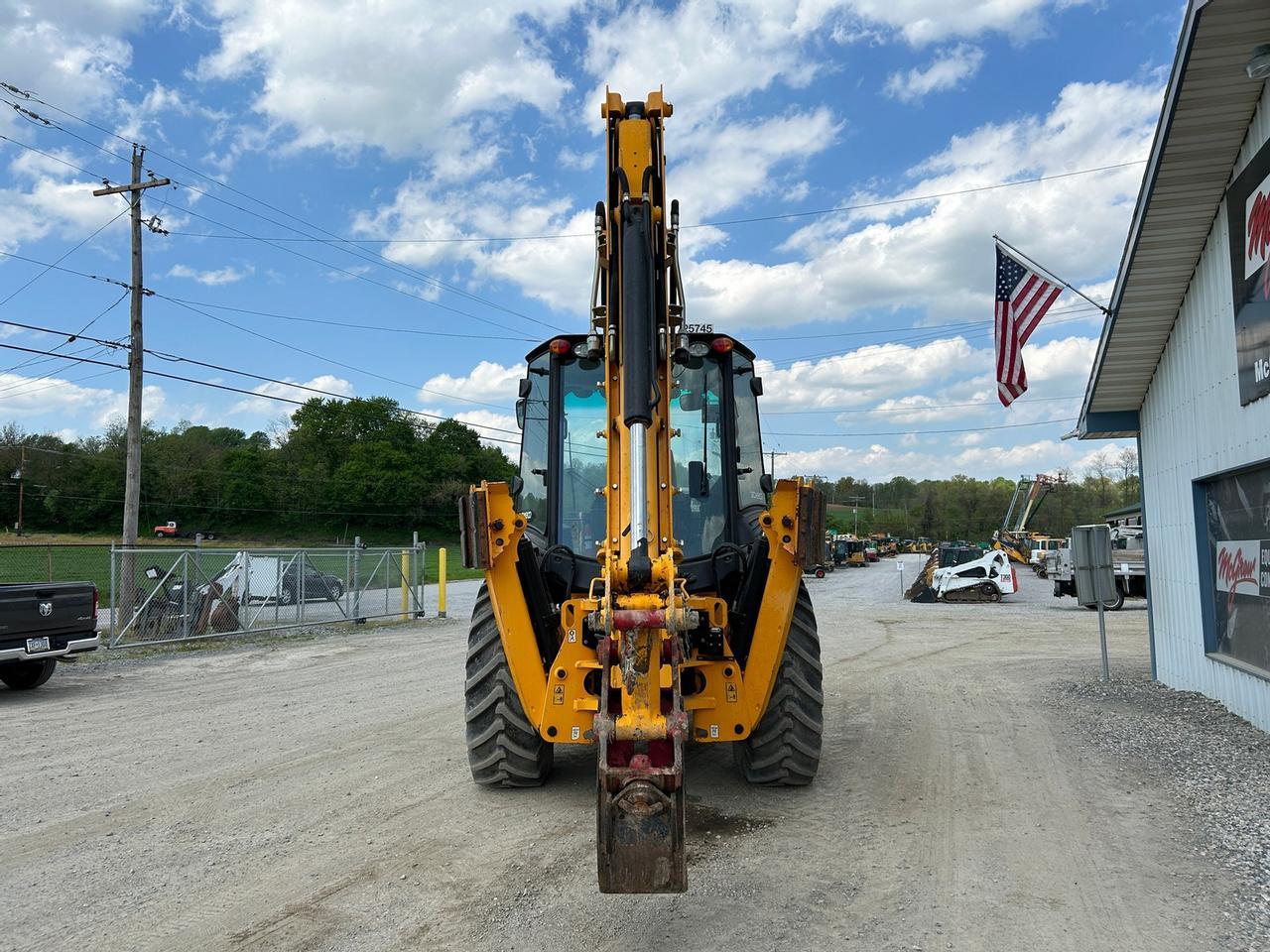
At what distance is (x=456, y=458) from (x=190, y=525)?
2228cm

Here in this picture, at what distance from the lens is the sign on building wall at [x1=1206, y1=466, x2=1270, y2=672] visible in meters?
7.82

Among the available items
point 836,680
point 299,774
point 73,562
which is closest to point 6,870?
point 299,774

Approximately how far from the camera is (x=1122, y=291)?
955 cm

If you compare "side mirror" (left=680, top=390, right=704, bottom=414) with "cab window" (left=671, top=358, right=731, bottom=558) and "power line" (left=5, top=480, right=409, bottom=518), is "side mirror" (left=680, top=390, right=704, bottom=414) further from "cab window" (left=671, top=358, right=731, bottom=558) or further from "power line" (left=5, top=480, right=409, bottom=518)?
"power line" (left=5, top=480, right=409, bottom=518)

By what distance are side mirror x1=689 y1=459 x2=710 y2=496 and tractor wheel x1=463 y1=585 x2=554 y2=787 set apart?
5.19 ft

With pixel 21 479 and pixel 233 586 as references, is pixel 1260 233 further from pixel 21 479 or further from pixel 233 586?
pixel 21 479

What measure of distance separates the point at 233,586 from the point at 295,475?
66439 mm

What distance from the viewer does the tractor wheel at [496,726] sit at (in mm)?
5891

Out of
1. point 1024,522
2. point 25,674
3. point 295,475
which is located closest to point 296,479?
point 295,475

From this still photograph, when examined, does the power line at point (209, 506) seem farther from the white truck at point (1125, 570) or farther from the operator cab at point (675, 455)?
the operator cab at point (675, 455)

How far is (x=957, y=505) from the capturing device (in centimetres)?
10900

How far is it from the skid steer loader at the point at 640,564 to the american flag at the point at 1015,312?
6.77 metres

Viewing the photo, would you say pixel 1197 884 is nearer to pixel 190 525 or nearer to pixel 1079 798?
pixel 1079 798

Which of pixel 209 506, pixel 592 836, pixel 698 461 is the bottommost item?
pixel 592 836
